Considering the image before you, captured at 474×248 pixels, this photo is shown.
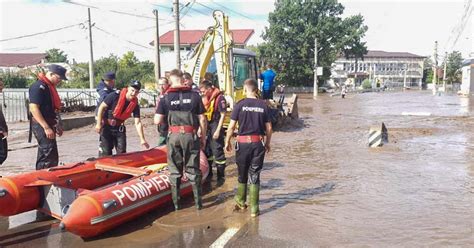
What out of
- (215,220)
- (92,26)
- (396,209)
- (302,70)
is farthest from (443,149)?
(302,70)

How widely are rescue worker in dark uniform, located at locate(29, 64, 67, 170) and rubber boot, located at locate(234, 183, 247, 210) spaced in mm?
2828

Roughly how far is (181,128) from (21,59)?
80.8 metres

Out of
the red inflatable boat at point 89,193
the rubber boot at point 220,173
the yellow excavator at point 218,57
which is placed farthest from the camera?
the yellow excavator at point 218,57

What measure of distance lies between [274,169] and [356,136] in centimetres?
578

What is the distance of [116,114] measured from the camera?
280 inches

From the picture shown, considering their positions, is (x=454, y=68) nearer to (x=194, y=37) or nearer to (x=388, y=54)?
(x=388, y=54)

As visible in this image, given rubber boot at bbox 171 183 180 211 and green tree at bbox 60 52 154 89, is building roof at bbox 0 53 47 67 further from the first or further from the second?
rubber boot at bbox 171 183 180 211

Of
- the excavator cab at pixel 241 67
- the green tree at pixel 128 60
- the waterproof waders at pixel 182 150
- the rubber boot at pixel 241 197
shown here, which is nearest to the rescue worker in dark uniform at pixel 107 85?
the waterproof waders at pixel 182 150

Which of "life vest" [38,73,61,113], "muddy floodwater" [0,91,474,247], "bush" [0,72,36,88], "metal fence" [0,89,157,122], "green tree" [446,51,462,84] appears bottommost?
"muddy floodwater" [0,91,474,247]

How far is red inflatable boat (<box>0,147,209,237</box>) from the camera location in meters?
4.95

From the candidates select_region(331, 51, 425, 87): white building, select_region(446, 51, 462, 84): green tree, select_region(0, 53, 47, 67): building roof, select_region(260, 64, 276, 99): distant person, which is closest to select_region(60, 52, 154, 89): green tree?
select_region(0, 53, 47, 67): building roof

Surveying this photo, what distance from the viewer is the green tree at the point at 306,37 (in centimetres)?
5816

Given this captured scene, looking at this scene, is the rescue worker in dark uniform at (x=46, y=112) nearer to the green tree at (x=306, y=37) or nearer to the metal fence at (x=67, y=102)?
the metal fence at (x=67, y=102)

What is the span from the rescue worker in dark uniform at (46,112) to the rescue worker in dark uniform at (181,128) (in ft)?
5.31
